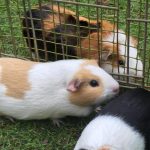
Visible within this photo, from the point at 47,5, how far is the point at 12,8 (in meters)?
0.55

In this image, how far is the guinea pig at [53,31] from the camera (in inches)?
109

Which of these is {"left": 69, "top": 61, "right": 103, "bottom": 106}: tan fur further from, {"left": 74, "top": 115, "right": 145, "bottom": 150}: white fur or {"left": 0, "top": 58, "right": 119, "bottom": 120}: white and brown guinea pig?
{"left": 74, "top": 115, "right": 145, "bottom": 150}: white fur

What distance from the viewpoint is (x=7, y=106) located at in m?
2.64

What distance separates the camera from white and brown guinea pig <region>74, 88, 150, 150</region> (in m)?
2.29

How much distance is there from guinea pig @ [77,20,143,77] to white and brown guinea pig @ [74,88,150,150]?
0.28m

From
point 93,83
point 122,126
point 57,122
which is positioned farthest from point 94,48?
point 122,126

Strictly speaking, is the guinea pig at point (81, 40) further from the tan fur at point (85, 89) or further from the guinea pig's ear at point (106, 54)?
the tan fur at point (85, 89)

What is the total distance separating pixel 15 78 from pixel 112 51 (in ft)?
1.89

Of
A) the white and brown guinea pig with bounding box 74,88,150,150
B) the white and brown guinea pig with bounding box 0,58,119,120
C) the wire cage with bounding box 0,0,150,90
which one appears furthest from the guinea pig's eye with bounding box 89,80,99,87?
the wire cage with bounding box 0,0,150,90

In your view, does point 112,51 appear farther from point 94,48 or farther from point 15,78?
point 15,78

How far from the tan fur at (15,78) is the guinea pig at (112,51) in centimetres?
37

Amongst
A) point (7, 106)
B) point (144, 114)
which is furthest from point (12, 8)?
point (144, 114)

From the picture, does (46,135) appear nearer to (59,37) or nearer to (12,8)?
(59,37)

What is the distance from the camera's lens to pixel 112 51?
2.73m
